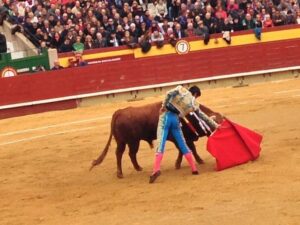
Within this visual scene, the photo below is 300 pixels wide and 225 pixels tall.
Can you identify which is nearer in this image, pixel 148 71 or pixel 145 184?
pixel 145 184

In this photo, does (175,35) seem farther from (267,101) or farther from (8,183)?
(8,183)

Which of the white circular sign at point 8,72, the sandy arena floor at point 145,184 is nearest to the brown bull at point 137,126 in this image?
the sandy arena floor at point 145,184

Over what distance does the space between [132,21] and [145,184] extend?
36.9 ft

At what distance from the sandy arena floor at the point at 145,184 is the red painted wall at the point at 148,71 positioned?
377 centimetres

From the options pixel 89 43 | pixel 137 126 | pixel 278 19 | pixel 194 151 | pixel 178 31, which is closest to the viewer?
pixel 137 126

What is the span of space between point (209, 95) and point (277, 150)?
740 cm

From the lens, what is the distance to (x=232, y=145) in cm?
827

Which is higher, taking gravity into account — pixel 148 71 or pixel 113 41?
pixel 113 41

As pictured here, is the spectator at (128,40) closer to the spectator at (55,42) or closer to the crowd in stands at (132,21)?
the crowd in stands at (132,21)

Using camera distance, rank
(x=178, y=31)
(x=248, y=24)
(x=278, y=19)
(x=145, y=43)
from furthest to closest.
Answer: (x=278, y=19) → (x=248, y=24) → (x=178, y=31) → (x=145, y=43)

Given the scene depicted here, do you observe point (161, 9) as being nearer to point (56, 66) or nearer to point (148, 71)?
point (148, 71)

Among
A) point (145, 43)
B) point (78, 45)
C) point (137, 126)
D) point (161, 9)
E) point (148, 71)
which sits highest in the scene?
point (161, 9)

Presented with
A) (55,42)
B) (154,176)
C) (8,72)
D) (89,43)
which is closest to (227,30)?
(89,43)

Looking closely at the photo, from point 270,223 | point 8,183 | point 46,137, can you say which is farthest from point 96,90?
point 270,223
